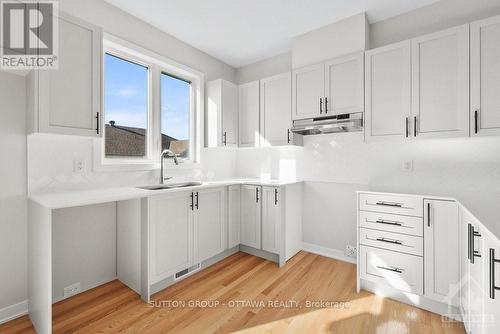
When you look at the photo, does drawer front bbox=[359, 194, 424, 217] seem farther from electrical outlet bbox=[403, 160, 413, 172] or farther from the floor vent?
the floor vent

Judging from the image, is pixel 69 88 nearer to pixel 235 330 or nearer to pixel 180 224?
pixel 180 224

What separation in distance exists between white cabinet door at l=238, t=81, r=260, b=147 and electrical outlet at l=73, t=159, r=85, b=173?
192 cm

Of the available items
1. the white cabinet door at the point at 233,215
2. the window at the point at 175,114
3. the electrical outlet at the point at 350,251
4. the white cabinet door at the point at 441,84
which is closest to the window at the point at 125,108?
the window at the point at 175,114

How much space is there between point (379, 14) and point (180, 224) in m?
3.05

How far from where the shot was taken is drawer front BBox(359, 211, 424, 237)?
1935mm

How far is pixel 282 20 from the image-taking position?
8.68 ft

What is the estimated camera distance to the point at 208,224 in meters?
2.65

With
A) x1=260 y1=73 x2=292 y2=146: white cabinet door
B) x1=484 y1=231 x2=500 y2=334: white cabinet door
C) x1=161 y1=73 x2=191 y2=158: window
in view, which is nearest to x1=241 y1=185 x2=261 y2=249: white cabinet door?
x1=260 y1=73 x2=292 y2=146: white cabinet door

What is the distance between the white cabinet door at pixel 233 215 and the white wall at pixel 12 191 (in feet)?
6.18

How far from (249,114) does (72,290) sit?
2747mm

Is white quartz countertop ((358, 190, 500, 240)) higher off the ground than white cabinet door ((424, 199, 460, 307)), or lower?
higher

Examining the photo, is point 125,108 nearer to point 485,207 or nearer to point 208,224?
point 208,224

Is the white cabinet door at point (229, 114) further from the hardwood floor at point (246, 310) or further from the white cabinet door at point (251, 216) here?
the hardwood floor at point (246, 310)

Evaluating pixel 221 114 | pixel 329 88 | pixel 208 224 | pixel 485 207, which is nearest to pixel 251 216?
pixel 208 224
